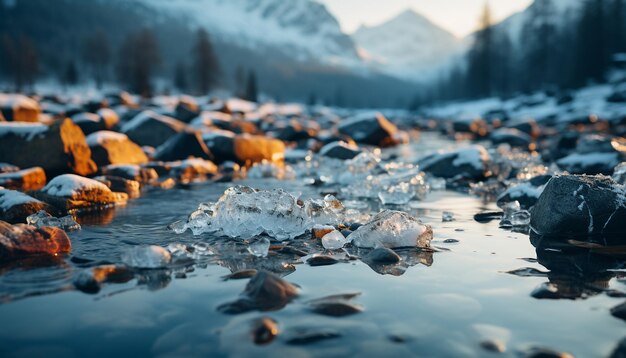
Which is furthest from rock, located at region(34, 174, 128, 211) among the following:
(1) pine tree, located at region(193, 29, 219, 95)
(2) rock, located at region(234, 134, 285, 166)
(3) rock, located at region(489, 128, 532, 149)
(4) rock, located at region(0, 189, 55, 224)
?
(1) pine tree, located at region(193, 29, 219, 95)

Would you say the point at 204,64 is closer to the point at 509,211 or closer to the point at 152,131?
the point at 152,131

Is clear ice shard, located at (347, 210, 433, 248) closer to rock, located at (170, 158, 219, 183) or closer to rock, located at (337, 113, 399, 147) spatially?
rock, located at (170, 158, 219, 183)

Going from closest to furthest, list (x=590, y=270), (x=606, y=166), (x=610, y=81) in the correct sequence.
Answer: (x=590, y=270) < (x=606, y=166) < (x=610, y=81)

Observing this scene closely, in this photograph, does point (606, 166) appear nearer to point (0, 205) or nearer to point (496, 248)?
point (496, 248)

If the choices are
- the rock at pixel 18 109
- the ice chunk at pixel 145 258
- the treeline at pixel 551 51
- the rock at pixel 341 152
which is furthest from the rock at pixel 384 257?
the treeline at pixel 551 51

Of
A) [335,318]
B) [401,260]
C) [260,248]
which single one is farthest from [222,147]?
[335,318]

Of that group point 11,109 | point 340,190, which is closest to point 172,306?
point 340,190
